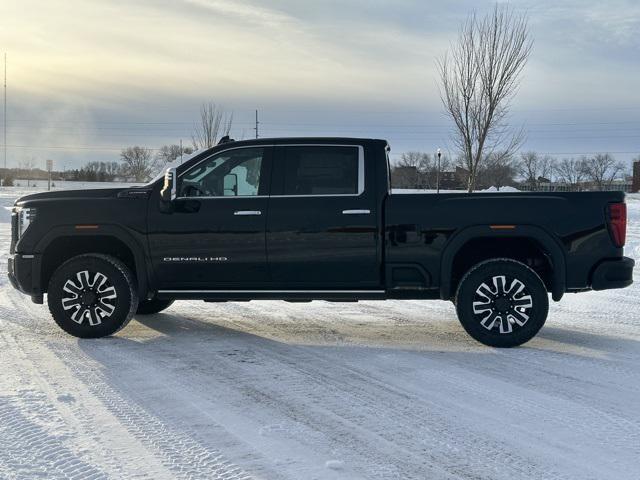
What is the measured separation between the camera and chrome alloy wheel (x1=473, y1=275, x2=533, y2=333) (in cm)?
629

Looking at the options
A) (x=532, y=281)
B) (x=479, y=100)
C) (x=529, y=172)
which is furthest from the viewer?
(x=529, y=172)

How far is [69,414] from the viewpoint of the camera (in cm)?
425

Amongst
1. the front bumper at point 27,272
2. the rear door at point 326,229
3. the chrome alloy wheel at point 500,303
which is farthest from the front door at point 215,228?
the chrome alloy wheel at point 500,303

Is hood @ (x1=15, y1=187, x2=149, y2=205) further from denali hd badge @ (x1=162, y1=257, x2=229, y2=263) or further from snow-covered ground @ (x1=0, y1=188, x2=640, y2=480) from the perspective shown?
snow-covered ground @ (x1=0, y1=188, x2=640, y2=480)

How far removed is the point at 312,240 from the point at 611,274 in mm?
2898

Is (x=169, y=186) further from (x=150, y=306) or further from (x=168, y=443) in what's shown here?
(x=168, y=443)

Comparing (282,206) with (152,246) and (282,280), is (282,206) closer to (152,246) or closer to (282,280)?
(282,280)

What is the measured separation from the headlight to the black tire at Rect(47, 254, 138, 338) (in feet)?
1.88

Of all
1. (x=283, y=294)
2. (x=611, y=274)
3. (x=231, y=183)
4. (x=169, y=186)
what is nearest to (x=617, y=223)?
(x=611, y=274)

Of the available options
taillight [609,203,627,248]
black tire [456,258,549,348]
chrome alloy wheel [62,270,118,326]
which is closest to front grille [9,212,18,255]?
chrome alloy wheel [62,270,118,326]

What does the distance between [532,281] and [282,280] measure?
244 cm

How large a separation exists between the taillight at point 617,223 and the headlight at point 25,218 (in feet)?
18.8

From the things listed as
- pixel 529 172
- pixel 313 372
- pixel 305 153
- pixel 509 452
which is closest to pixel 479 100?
pixel 305 153

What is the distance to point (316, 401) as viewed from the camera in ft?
15.0
